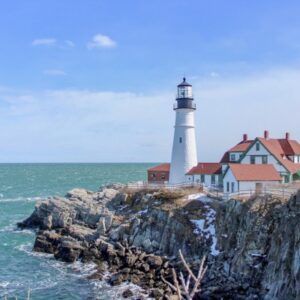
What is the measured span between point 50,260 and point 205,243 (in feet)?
34.9

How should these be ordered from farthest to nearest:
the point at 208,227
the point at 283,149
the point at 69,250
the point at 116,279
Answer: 1. the point at 283,149
2. the point at 69,250
3. the point at 208,227
4. the point at 116,279

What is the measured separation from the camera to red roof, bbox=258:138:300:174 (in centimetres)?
3614

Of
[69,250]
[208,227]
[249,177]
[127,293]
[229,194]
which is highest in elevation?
[249,177]

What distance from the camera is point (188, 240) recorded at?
29.2m

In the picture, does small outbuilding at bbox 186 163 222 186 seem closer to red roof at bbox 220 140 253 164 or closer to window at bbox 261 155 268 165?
red roof at bbox 220 140 253 164

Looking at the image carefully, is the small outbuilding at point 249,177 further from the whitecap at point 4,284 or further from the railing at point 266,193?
the whitecap at point 4,284

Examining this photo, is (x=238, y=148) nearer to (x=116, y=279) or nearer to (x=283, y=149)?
(x=283, y=149)

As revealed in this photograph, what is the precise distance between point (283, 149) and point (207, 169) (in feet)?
22.0

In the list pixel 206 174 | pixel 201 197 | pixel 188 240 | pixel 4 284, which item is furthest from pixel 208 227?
pixel 4 284

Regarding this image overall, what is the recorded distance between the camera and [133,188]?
133 feet

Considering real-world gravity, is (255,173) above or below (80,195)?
above

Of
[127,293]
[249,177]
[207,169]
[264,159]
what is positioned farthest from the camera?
[207,169]

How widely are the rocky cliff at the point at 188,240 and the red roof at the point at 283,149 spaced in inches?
291

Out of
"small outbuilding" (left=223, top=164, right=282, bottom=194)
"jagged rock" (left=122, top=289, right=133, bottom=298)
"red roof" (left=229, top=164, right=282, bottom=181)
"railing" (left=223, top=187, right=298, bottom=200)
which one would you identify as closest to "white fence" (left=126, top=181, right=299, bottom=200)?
"railing" (left=223, top=187, right=298, bottom=200)
